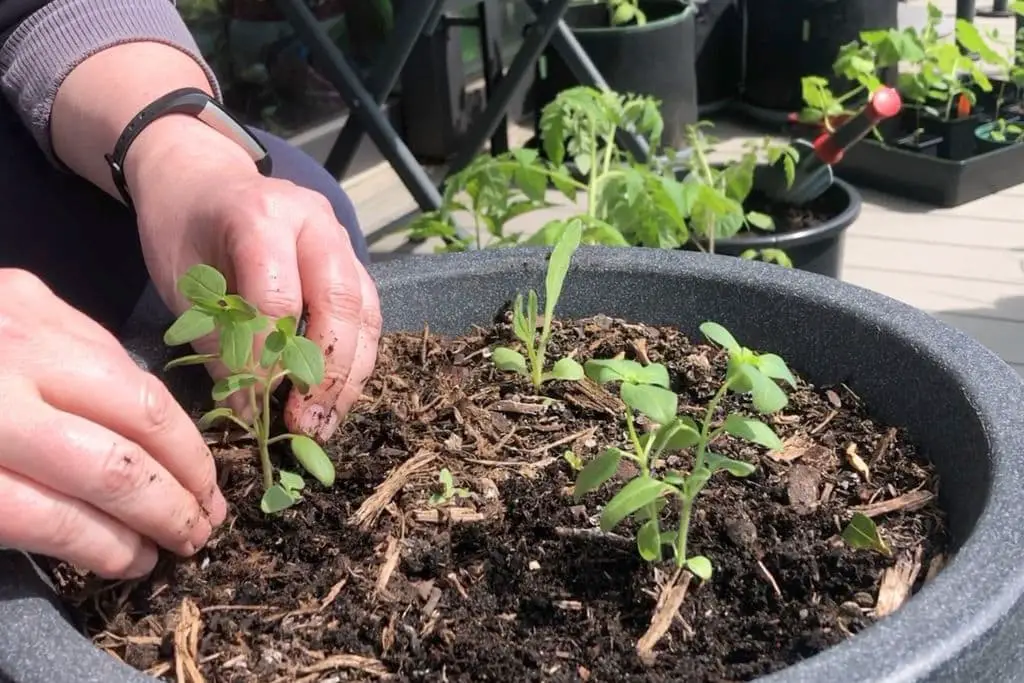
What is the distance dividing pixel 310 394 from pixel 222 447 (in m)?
0.09

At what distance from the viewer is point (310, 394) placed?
0.70 m

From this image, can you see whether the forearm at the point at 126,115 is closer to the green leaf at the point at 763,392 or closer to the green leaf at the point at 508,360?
the green leaf at the point at 508,360

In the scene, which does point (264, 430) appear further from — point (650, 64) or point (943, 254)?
point (650, 64)

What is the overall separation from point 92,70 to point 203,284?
39cm

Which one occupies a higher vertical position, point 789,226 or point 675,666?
point 675,666

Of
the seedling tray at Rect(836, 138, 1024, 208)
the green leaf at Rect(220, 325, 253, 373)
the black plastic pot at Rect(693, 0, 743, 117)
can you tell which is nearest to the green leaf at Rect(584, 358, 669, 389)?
the green leaf at Rect(220, 325, 253, 373)

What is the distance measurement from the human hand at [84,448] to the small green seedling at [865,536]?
0.39 meters

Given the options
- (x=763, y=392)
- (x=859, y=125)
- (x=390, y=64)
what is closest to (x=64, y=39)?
(x=763, y=392)

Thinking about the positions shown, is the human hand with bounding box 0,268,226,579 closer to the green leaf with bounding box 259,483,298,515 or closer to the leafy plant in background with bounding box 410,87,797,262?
the green leaf with bounding box 259,483,298,515

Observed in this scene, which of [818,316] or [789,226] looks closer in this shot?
[818,316]

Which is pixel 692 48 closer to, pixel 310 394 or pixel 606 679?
pixel 310 394

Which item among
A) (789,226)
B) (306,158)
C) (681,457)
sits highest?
(306,158)

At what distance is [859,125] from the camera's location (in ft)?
5.56

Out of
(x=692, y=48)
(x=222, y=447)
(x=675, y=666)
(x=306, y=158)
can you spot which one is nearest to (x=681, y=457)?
(x=675, y=666)
